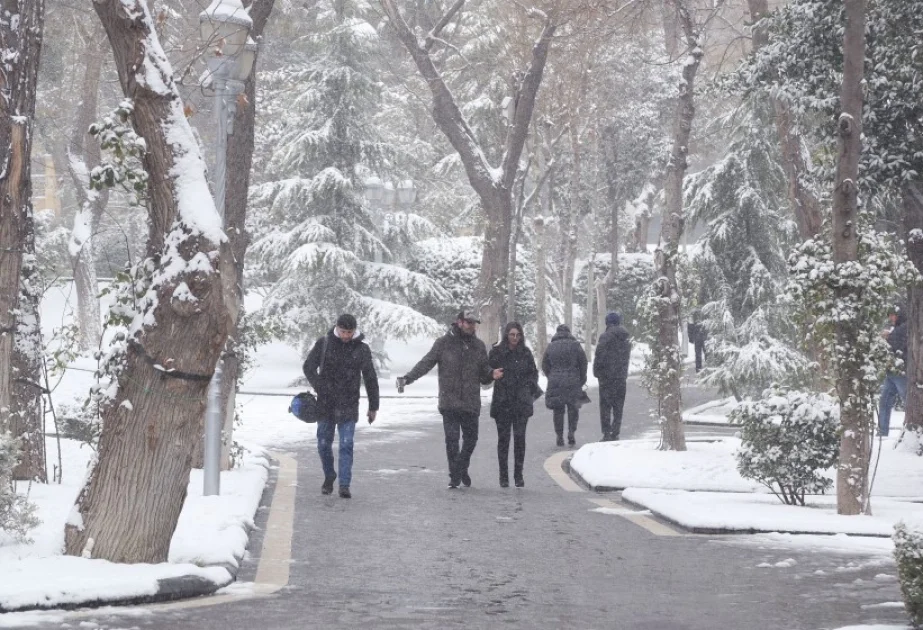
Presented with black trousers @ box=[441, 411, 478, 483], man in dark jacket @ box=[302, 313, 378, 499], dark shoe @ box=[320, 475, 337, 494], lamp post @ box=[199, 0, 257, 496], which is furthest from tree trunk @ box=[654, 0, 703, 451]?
lamp post @ box=[199, 0, 257, 496]

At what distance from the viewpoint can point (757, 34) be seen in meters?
19.3

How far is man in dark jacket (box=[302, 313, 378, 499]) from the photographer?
1358 centimetres

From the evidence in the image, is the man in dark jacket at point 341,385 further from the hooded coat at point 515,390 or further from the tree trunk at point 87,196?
the tree trunk at point 87,196

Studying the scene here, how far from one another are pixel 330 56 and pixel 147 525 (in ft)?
88.8

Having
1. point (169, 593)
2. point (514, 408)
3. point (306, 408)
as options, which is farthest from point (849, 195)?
point (169, 593)

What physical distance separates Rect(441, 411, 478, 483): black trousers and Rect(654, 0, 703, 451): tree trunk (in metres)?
3.73

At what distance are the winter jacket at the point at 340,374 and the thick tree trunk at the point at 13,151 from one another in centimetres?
337

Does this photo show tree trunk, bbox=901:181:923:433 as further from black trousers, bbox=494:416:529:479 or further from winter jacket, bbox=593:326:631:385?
black trousers, bbox=494:416:529:479

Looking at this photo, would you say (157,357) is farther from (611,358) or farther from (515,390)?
(611,358)

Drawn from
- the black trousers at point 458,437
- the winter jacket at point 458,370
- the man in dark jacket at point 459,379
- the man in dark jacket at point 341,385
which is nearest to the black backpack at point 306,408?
the man in dark jacket at point 341,385

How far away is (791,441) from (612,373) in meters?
7.28

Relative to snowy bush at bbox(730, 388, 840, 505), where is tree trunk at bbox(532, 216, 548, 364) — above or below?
above

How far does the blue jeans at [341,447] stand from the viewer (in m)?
13.6

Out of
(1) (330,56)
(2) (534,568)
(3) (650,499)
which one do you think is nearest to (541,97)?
(1) (330,56)
